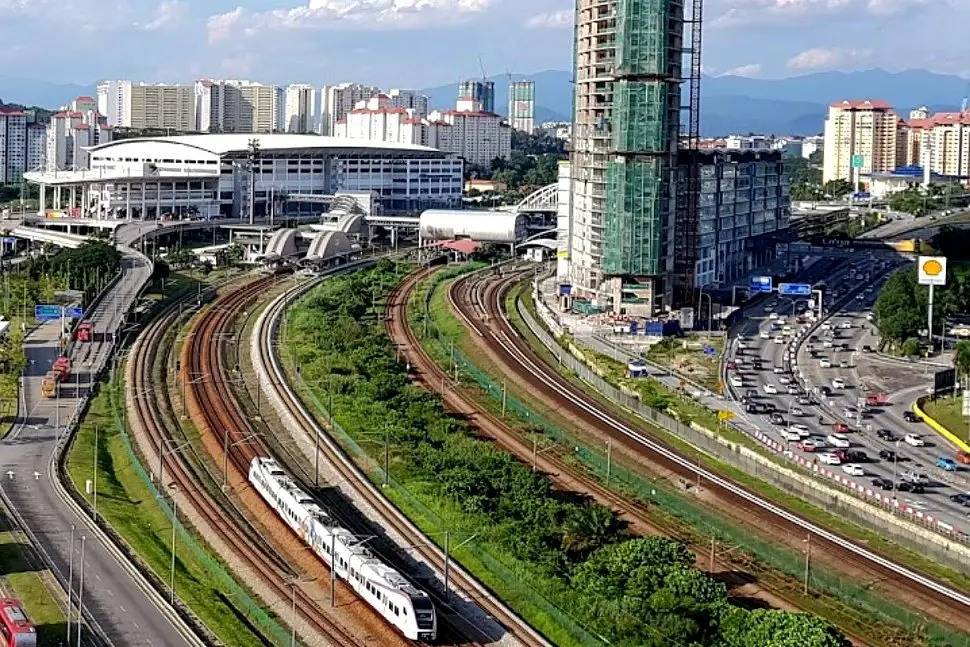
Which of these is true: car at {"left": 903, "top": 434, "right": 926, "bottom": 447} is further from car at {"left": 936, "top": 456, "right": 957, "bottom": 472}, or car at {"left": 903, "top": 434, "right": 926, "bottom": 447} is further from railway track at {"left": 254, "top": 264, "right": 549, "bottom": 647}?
railway track at {"left": 254, "top": 264, "right": 549, "bottom": 647}

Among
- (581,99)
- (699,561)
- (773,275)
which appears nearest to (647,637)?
(699,561)

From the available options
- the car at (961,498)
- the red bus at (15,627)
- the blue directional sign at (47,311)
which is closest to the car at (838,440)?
the car at (961,498)

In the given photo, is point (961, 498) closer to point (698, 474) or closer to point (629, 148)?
point (698, 474)

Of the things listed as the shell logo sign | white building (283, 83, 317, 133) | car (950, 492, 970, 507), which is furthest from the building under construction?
white building (283, 83, 317, 133)

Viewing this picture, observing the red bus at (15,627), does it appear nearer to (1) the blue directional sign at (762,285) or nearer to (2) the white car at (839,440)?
(2) the white car at (839,440)

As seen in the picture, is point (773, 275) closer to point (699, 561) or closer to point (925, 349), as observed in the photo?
point (925, 349)

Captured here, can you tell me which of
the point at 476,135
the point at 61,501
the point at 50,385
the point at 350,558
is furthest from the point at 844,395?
the point at 476,135
